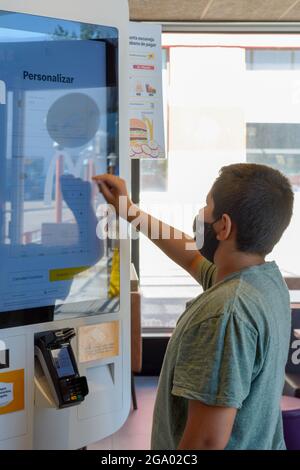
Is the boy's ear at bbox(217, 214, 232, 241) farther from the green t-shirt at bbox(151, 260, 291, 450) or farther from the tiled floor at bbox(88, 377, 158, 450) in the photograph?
the tiled floor at bbox(88, 377, 158, 450)

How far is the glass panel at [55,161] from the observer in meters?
1.25

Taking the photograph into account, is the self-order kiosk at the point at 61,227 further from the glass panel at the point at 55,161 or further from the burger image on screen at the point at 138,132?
the burger image on screen at the point at 138,132

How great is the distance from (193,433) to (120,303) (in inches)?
19.0

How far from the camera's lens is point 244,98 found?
4477mm

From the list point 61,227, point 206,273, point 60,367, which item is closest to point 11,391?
point 60,367

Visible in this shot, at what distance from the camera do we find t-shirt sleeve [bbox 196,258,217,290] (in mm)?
1573

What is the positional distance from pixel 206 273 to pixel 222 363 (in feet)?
1.83

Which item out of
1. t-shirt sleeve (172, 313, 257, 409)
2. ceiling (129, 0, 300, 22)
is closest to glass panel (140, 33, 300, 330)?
ceiling (129, 0, 300, 22)

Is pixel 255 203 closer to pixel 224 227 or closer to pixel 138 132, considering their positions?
pixel 224 227

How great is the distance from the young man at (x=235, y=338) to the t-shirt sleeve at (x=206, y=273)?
11.8 inches

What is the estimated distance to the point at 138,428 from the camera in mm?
3520

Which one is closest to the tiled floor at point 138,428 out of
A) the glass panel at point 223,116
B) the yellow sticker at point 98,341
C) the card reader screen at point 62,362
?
the glass panel at point 223,116

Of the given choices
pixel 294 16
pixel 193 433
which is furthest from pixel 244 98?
pixel 193 433

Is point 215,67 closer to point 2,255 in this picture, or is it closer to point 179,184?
point 179,184
